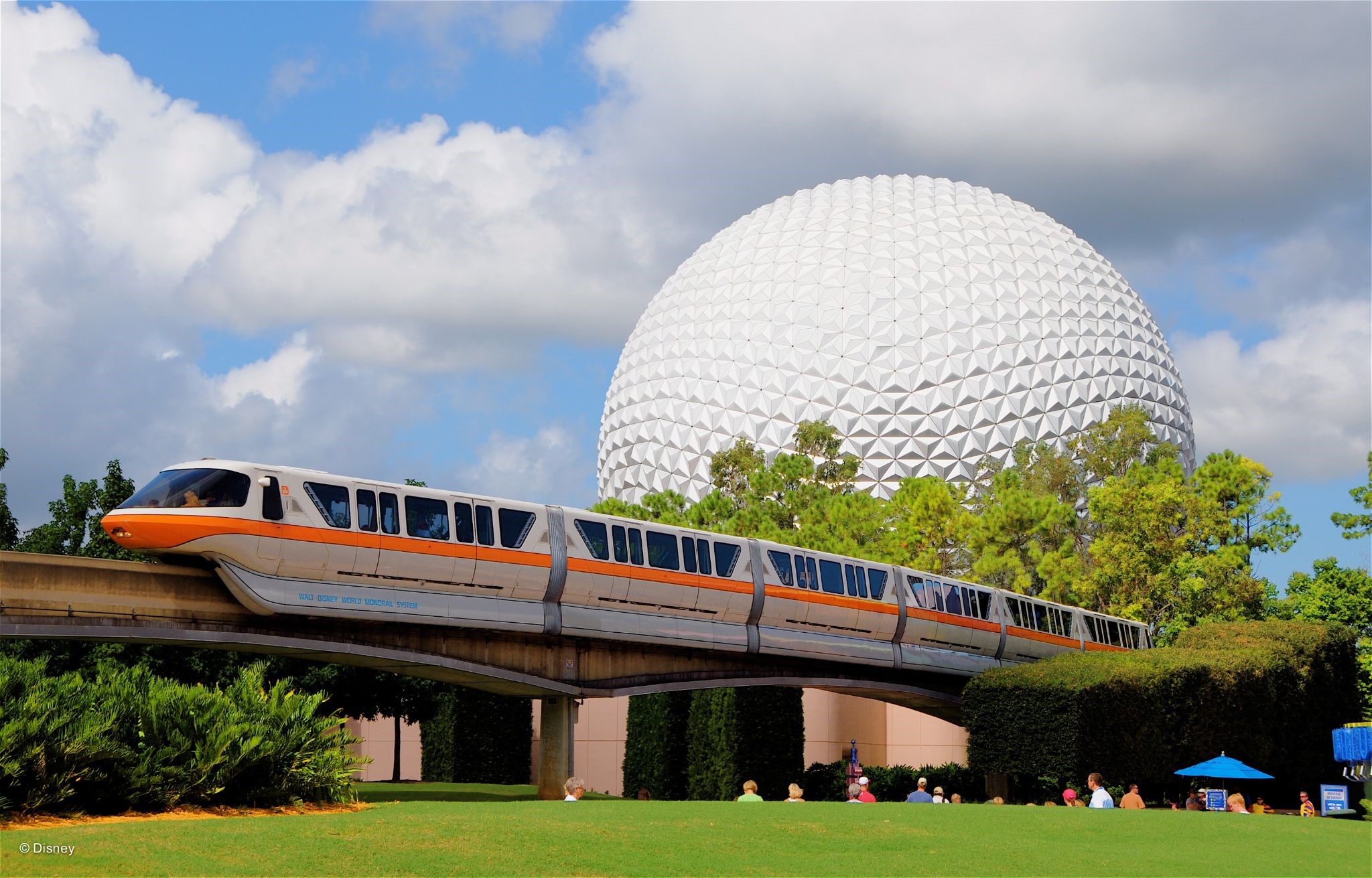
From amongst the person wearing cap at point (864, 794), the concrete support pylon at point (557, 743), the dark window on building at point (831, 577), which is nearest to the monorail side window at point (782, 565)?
the dark window on building at point (831, 577)

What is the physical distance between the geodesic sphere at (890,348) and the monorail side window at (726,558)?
104ft

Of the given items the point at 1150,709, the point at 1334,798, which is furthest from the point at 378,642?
the point at 1334,798

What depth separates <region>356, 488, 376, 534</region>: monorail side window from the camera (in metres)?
22.7

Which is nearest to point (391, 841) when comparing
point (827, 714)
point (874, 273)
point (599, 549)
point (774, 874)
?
point (774, 874)

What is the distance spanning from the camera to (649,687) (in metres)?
28.8

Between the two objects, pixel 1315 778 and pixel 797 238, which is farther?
pixel 797 238

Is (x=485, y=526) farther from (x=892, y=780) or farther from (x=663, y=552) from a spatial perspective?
(x=892, y=780)

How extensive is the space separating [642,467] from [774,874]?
54.0 meters

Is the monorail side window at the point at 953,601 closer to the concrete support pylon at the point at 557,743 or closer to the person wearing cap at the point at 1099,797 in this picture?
the person wearing cap at the point at 1099,797

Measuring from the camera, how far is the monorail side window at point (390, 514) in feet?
75.4

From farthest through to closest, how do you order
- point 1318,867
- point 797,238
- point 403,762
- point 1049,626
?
point 797,238 → point 403,762 → point 1049,626 → point 1318,867

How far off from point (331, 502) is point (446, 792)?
11.3 m

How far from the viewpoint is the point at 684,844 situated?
51.8ft

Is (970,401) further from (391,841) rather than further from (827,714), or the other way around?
(391,841)
